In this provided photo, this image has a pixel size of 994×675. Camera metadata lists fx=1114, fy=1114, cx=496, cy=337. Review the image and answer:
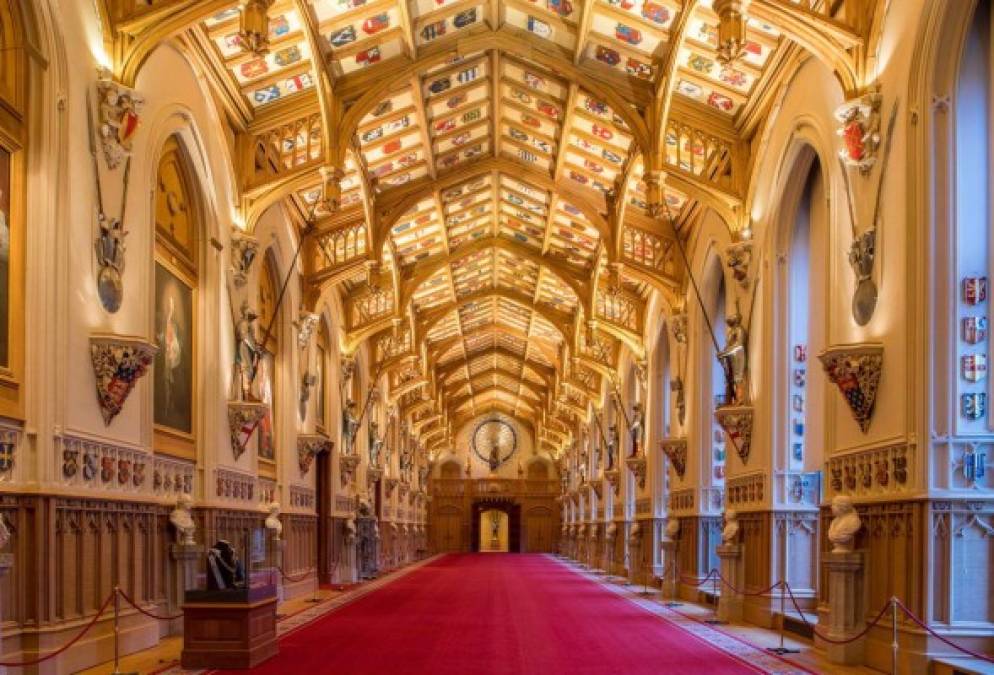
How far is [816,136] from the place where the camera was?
15.9 meters

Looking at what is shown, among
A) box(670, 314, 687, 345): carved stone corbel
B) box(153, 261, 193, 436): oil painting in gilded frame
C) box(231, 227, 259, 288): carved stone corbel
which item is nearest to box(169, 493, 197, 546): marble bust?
box(153, 261, 193, 436): oil painting in gilded frame

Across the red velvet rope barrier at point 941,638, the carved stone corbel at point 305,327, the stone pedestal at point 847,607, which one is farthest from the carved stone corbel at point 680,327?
the red velvet rope barrier at point 941,638

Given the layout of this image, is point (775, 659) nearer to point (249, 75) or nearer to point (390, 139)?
point (249, 75)

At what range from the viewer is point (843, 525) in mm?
13180

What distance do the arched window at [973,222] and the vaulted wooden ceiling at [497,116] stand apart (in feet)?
5.51

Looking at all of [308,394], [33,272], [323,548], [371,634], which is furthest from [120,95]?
[323,548]

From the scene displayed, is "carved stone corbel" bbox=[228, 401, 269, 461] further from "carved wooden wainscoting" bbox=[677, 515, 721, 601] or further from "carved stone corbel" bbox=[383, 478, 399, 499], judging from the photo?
"carved stone corbel" bbox=[383, 478, 399, 499]

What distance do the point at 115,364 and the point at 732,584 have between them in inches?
438

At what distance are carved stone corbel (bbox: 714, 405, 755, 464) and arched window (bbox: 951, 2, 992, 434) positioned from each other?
750 centimetres

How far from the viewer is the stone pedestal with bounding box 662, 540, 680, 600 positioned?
970 inches

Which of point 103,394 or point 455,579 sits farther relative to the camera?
point 455,579

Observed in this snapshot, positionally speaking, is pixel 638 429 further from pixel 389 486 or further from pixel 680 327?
pixel 389 486

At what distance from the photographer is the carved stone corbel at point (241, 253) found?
19047 millimetres

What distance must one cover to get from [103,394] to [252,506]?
7.68m
